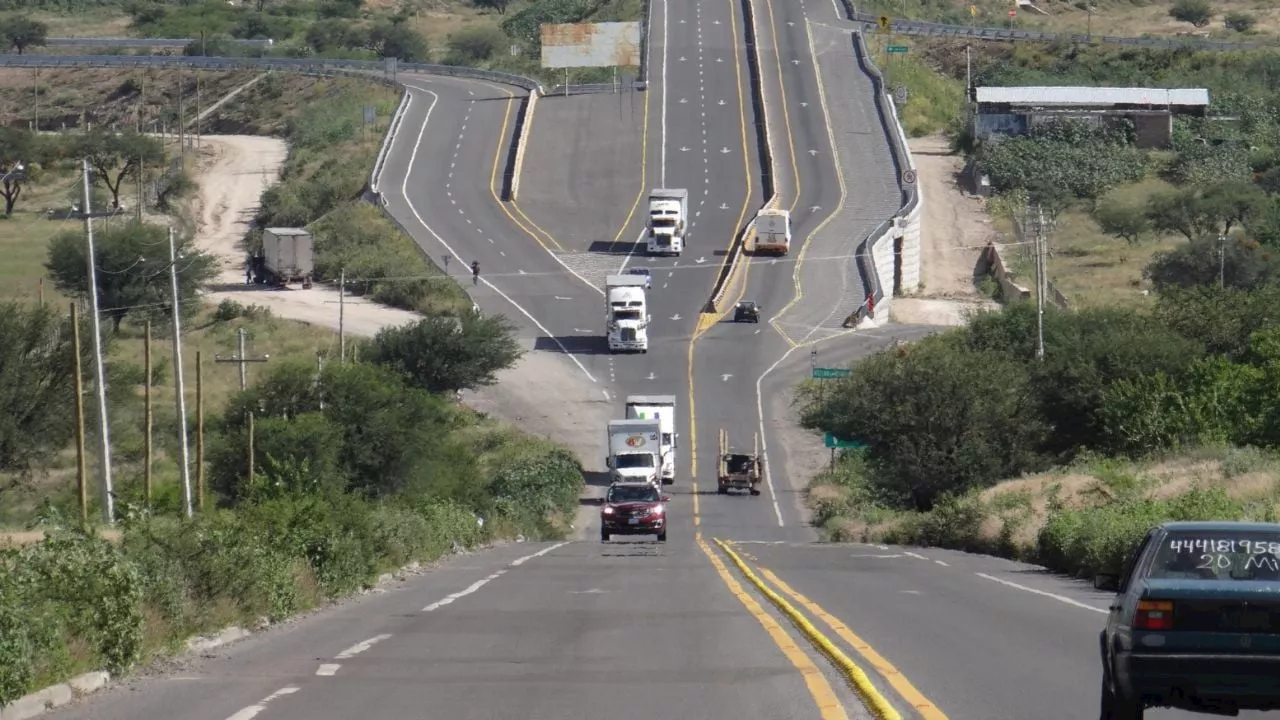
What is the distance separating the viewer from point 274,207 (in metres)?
119

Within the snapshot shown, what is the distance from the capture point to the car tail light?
443 inches

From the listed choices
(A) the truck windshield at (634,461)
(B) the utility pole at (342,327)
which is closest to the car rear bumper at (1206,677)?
(A) the truck windshield at (634,461)

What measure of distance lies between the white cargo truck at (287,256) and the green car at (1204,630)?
8962cm

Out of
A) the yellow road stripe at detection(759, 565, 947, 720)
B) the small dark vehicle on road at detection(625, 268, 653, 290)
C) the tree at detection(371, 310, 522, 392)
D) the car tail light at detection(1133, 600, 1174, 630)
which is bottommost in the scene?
the yellow road stripe at detection(759, 565, 947, 720)

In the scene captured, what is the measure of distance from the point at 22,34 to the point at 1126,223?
123 meters

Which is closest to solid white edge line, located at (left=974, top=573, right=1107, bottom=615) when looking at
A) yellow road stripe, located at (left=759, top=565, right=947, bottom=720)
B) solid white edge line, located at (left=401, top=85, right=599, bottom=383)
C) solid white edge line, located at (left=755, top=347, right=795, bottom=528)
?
yellow road stripe, located at (left=759, top=565, right=947, bottom=720)

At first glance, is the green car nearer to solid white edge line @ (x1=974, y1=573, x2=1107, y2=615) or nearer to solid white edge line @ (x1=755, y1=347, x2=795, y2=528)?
solid white edge line @ (x1=974, y1=573, x2=1107, y2=615)

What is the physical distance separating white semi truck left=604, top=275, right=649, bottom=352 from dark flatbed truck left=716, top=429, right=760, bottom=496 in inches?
693

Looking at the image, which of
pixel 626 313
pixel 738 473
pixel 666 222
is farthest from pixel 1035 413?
pixel 666 222

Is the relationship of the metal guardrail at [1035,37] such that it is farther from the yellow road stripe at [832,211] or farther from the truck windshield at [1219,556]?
the truck windshield at [1219,556]

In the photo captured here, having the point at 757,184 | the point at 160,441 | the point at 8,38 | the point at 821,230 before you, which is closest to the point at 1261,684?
the point at 160,441

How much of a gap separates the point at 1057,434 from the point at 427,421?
867 inches

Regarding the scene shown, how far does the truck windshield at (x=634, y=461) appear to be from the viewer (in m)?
65.3

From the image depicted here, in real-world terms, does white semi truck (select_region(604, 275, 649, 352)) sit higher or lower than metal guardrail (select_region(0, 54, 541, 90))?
lower
